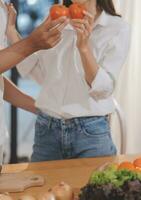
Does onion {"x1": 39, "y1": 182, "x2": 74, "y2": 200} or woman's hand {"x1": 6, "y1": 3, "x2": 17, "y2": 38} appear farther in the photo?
woman's hand {"x1": 6, "y1": 3, "x2": 17, "y2": 38}

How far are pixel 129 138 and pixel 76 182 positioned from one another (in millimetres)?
1985

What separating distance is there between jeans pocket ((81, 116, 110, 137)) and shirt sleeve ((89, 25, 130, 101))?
0.09 m

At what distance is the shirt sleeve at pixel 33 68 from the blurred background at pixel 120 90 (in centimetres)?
124

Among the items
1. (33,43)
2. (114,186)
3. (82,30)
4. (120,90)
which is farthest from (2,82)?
(120,90)

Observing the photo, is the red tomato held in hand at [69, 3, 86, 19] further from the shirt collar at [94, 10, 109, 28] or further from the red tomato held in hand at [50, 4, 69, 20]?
the shirt collar at [94, 10, 109, 28]

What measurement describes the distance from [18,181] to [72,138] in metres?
0.33

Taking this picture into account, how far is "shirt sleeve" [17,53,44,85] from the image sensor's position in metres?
1.65

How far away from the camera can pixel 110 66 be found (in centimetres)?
149

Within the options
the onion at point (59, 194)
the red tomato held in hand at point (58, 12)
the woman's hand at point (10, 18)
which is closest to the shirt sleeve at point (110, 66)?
the red tomato held in hand at point (58, 12)

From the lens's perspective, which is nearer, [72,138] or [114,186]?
[114,186]

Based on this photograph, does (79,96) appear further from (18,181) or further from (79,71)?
(18,181)

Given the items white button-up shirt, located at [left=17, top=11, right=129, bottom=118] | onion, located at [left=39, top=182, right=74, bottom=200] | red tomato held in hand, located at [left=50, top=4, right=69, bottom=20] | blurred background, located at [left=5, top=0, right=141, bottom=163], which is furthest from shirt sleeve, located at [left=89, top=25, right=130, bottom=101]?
blurred background, located at [left=5, top=0, right=141, bottom=163]

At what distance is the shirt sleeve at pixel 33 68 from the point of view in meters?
1.65

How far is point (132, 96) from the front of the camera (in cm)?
318
